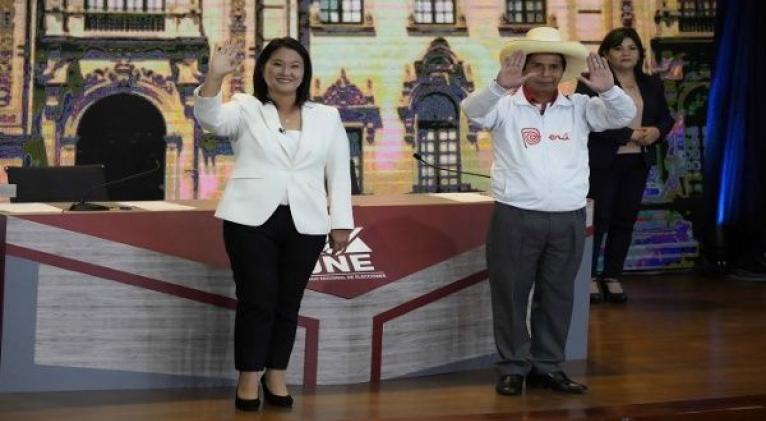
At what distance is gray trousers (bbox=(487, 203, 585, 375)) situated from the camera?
3.69 meters

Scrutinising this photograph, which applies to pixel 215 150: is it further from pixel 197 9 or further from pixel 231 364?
pixel 231 364

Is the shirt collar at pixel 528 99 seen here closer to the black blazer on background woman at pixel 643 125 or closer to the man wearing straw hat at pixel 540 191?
the man wearing straw hat at pixel 540 191

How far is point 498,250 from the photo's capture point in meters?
3.73

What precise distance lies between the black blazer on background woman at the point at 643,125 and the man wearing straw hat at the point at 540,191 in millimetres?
1721

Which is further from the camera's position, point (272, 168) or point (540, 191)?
point (540, 191)

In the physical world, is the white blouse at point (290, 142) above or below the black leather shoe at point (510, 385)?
above

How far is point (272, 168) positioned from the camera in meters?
3.40

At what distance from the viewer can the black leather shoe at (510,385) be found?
3.75 metres

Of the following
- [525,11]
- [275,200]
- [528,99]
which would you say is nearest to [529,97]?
[528,99]

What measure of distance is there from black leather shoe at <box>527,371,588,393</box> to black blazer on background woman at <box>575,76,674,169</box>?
1.96 m

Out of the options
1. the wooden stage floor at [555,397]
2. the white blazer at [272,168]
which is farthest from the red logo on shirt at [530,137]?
the wooden stage floor at [555,397]

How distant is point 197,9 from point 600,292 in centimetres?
294

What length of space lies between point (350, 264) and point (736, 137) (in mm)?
3936

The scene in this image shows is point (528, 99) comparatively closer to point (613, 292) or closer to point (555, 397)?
point (555, 397)
